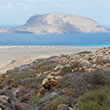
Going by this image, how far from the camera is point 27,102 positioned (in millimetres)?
7176

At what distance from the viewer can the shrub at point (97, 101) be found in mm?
5031

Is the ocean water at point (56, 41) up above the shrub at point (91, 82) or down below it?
below

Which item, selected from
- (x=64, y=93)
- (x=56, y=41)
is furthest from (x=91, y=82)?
(x=56, y=41)

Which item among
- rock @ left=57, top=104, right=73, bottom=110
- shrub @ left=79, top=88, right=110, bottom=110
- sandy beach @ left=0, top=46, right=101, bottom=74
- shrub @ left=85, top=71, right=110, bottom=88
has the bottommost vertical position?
sandy beach @ left=0, top=46, right=101, bottom=74

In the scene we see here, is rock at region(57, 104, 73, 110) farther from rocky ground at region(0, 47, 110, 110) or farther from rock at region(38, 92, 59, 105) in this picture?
rock at region(38, 92, 59, 105)

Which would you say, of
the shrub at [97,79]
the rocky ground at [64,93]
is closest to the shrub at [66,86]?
the rocky ground at [64,93]

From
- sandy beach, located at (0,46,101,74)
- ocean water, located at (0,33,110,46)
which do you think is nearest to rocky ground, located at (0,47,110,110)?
sandy beach, located at (0,46,101,74)

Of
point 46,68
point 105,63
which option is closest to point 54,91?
point 105,63

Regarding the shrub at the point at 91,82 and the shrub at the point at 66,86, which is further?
the shrub at the point at 66,86

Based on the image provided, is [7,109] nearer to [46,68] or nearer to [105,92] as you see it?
[105,92]

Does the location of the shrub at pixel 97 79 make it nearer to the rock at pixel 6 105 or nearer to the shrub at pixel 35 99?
the shrub at pixel 35 99

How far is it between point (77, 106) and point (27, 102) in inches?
79.9

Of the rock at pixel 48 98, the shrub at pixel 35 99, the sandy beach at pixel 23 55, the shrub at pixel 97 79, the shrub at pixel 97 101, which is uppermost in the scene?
the shrub at pixel 97 79

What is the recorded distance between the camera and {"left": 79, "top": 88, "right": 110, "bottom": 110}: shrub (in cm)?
503
